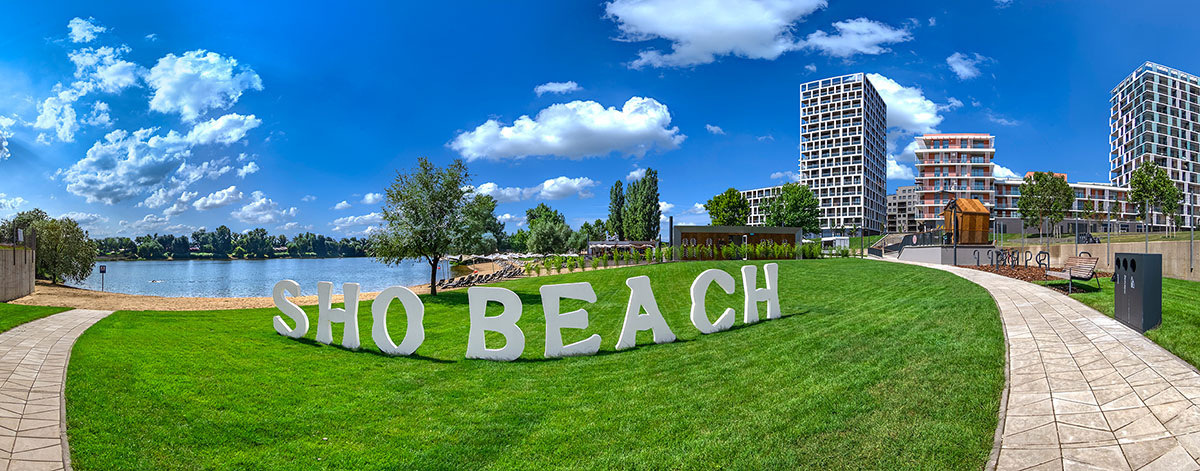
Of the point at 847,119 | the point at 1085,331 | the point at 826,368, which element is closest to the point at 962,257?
the point at 1085,331

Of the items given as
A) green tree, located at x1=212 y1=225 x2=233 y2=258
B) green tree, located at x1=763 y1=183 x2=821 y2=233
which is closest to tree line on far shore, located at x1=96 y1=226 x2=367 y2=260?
green tree, located at x1=212 y1=225 x2=233 y2=258

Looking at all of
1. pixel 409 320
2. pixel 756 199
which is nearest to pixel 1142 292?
pixel 409 320

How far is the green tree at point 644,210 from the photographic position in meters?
76.9

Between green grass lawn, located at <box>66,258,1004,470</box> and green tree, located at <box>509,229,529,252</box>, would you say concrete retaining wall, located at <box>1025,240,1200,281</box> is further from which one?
green tree, located at <box>509,229,529,252</box>

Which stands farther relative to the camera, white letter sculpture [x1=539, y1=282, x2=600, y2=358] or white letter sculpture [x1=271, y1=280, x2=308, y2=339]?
white letter sculpture [x1=271, y1=280, x2=308, y2=339]

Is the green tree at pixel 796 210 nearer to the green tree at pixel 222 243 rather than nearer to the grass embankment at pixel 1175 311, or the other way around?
the grass embankment at pixel 1175 311

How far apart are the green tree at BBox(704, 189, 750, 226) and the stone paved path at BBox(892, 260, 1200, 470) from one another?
230 ft

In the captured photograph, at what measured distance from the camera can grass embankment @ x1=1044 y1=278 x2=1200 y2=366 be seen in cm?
677

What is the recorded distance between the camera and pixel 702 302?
1148 centimetres

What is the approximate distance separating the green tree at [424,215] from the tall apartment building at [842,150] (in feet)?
297

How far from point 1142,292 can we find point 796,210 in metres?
70.0

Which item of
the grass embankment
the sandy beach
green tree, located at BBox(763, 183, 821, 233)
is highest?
green tree, located at BBox(763, 183, 821, 233)

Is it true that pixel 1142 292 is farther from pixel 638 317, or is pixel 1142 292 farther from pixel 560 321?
pixel 560 321

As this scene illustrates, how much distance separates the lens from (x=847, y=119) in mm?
102688
